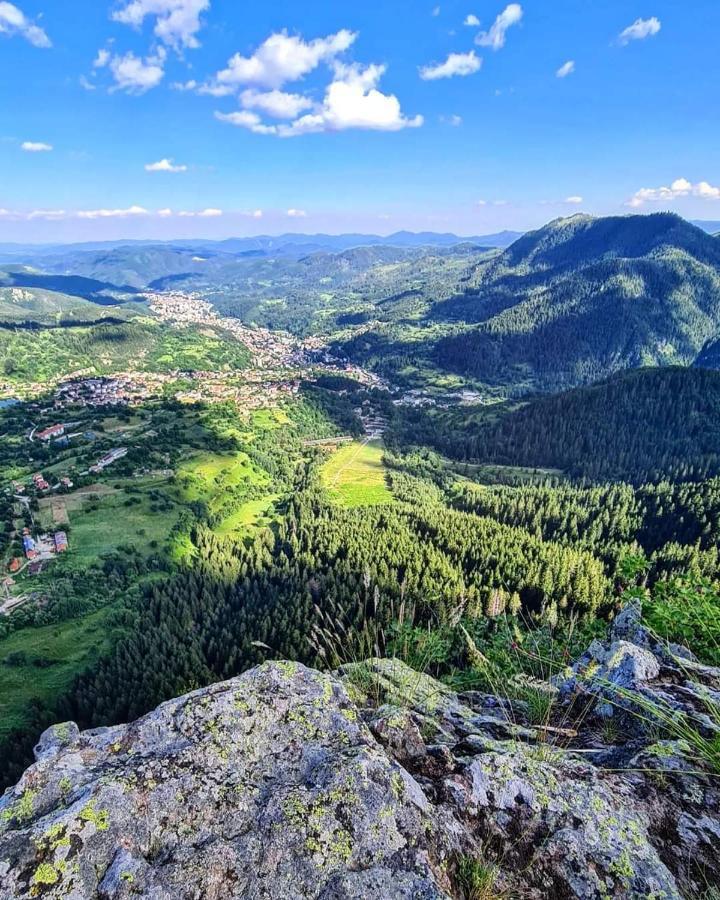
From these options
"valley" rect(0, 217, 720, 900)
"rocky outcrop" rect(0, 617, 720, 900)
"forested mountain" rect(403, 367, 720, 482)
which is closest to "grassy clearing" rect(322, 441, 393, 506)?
"valley" rect(0, 217, 720, 900)

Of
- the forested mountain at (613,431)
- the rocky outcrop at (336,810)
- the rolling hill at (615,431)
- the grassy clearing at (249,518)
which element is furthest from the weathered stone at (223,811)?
the rolling hill at (615,431)

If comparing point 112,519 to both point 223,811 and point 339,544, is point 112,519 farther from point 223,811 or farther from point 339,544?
point 223,811

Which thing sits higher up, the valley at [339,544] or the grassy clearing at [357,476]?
the valley at [339,544]

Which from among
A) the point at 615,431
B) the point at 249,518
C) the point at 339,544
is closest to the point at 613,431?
the point at 615,431

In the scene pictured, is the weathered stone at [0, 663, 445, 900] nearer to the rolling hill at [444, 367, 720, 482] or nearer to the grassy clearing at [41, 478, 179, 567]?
the grassy clearing at [41, 478, 179, 567]

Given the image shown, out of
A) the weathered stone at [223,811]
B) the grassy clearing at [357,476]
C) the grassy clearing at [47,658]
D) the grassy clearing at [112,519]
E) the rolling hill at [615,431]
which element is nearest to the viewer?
the weathered stone at [223,811]

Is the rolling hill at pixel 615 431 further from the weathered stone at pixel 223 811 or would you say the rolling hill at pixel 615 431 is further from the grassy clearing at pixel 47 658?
the weathered stone at pixel 223 811

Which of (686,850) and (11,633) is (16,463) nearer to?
(11,633)
